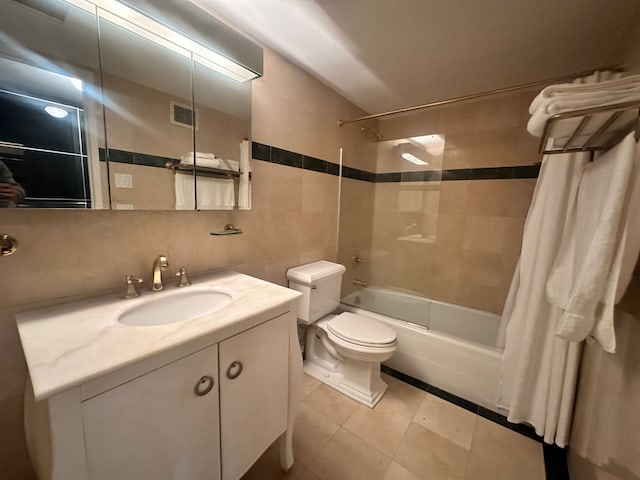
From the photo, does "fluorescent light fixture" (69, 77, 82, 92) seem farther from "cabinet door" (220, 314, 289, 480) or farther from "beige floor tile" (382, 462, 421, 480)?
"beige floor tile" (382, 462, 421, 480)

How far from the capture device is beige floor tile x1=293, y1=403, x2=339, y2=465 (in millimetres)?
1286

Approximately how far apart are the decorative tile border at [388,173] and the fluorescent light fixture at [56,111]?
0.79m

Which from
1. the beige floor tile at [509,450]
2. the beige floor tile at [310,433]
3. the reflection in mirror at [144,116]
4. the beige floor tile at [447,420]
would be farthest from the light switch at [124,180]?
the beige floor tile at [509,450]

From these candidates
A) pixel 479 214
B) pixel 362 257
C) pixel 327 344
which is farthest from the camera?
pixel 362 257

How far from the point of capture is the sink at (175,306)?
3.17 feet

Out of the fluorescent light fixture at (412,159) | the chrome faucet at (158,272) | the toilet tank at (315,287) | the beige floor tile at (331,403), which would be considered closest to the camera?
the chrome faucet at (158,272)

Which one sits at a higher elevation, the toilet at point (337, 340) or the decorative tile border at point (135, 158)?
the decorative tile border at point (135, 158)

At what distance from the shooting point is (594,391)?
936 mm

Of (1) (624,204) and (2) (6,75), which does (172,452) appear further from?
(1) (624,204)

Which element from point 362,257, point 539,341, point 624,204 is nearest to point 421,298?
point 362,257

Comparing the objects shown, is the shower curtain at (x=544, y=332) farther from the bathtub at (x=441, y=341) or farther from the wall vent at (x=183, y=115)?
the wall vent at (x=183, y=115)

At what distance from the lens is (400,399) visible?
5.45ft

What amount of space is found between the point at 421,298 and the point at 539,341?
3.84 feet

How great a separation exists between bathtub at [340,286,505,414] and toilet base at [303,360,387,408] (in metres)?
0.32
